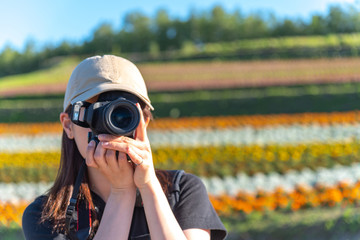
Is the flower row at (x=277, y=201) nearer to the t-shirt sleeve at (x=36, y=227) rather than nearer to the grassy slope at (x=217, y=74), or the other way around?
the t-shirt sleeve at (x=36, y=227)

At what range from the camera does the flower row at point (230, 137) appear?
216 inches

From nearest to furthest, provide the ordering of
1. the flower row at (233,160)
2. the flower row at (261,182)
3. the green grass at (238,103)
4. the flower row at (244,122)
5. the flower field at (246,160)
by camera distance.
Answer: the flower field at (246,160)
the flower row at (261,182)
the flower row at (233,160)
the flower row at (244,122)
the green grass at (238,103)

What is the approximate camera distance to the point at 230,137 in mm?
5902

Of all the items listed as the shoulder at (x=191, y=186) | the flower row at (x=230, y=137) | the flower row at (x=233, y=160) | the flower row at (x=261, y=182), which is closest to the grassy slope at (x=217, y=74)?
the flower row at (x=230, y=137)

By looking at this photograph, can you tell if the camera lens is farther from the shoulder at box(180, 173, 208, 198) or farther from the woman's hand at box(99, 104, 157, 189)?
the shoulder at box(180, 173, 208, 198)

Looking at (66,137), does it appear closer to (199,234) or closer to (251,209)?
(199,234)

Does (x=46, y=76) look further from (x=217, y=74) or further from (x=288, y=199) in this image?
(x=288, y=199)

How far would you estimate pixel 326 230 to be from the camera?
2969 millimetres

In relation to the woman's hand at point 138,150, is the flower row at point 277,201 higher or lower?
lower

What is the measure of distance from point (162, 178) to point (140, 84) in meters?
0.31

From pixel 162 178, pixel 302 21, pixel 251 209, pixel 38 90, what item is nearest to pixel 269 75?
pixel 302 21

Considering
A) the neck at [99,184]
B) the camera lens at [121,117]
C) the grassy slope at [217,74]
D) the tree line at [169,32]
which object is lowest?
the grassy slope at [217,74]

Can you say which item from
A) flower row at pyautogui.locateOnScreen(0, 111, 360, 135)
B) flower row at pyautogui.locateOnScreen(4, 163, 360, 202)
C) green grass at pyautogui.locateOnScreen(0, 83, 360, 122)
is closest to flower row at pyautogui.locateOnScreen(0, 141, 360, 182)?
flower row at pyautogui.locateOnScreen(4, 163, 360, 202)

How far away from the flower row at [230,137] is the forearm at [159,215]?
421cm
